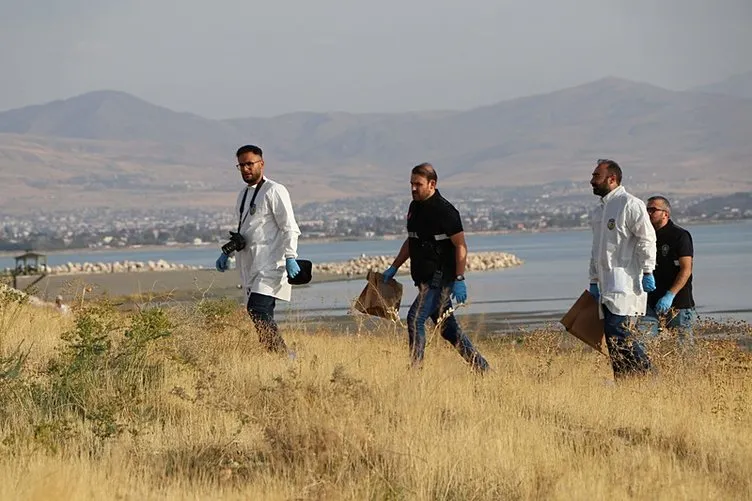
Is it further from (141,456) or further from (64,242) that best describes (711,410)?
(64,242)

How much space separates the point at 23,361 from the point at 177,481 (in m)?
2.98

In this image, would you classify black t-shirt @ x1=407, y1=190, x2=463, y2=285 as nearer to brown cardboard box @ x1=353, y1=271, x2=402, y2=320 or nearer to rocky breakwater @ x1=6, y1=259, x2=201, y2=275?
brown cardboard box @ x1=353, y1=271, x2=402, y2=320

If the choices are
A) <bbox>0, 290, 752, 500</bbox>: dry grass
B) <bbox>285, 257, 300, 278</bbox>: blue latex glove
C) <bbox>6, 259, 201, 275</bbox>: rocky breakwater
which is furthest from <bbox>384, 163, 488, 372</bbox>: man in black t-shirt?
<bbox>6, 259, 201, 275</bbox>: rocky breakwater

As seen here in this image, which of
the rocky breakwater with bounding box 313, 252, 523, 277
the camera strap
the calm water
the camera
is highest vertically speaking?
the camera strap

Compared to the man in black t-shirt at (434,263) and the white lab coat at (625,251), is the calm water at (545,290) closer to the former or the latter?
the man in black t-shirt at (434,263)

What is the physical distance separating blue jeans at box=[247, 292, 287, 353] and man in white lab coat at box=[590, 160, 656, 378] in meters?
2.56

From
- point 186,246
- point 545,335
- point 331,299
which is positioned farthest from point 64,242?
point 545,335

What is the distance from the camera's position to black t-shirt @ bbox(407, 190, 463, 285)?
10352 mm

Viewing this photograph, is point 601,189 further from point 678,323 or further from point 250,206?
point 250,206

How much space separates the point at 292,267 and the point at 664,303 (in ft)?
9.88

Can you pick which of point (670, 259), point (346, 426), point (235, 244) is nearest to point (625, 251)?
point (670, 259)

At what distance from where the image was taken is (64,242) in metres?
141

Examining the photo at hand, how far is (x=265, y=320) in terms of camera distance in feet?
34.5

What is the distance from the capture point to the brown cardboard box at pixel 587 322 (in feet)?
34.3
